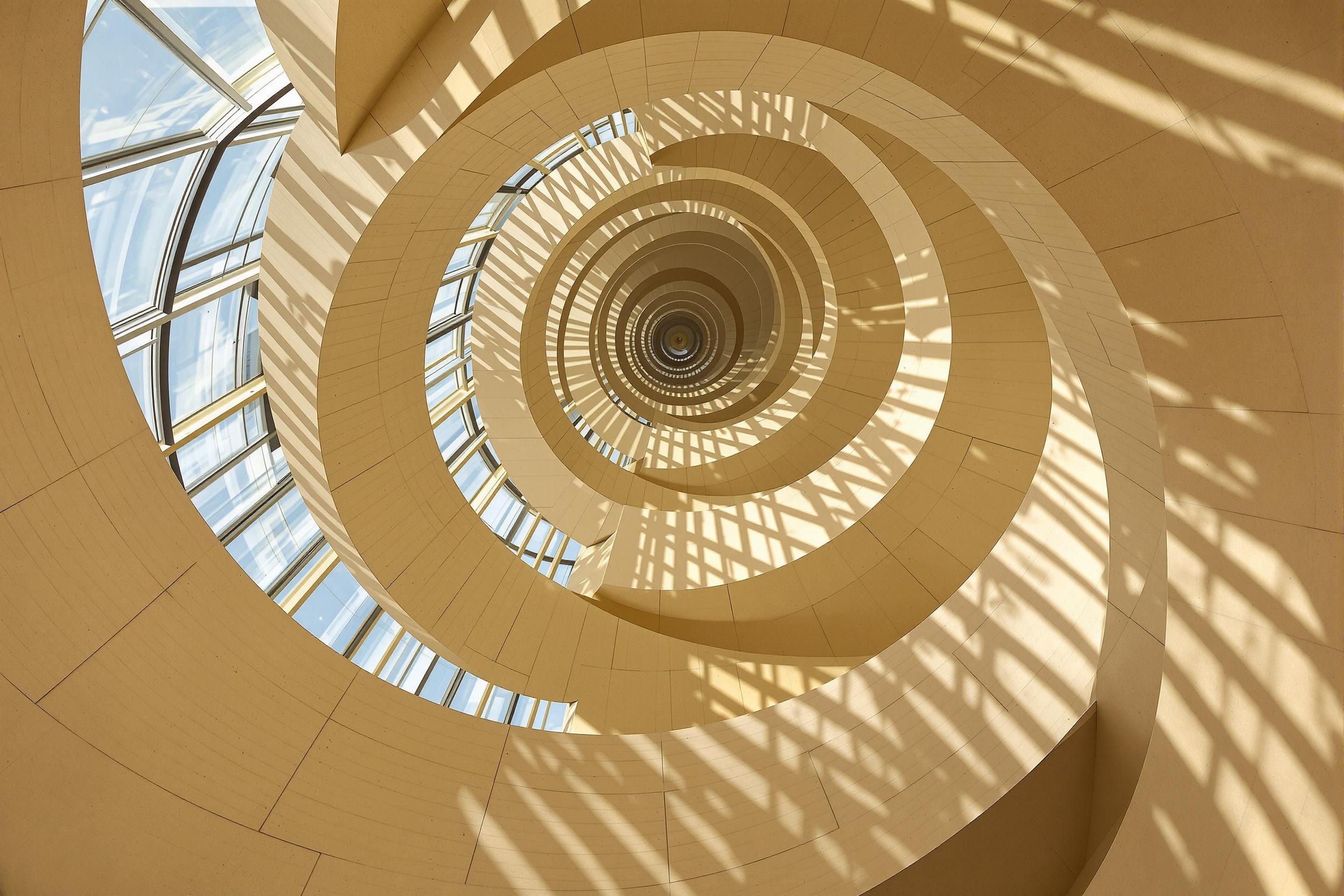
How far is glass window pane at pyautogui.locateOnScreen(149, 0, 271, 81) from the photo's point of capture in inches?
230

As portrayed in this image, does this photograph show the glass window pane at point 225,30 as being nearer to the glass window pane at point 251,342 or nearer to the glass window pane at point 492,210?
the glass window pane at point 251,342

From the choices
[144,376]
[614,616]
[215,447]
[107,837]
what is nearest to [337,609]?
[215,447]

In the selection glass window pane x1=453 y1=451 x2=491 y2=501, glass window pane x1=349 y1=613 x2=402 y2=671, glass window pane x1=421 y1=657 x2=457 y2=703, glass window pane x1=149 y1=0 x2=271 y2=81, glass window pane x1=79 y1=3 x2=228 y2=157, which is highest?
glass window pane x1=149 y1=0 x2=271 y2=81

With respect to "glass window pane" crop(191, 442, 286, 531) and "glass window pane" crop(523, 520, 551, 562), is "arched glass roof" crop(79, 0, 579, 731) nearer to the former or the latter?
"glass window pane" crop(191, 442, 286, 531)

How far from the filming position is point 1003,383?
1141cm

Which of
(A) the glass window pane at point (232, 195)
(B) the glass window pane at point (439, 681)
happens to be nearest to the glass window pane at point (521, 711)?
(B) the glass window pane at point (439, 681)

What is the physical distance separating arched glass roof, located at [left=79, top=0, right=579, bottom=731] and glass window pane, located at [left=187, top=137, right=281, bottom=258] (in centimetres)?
2

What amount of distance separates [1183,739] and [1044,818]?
2.81 meters

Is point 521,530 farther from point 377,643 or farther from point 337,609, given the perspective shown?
point 337,609

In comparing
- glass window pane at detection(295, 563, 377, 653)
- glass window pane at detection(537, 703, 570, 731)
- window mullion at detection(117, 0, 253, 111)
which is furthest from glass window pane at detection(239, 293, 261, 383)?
glass window pane at detection(537, 703, 570, 731)

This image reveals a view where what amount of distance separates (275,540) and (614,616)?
6660 millimetres

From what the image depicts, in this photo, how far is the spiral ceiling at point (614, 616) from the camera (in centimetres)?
467

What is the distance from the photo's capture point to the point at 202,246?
24.4 ft

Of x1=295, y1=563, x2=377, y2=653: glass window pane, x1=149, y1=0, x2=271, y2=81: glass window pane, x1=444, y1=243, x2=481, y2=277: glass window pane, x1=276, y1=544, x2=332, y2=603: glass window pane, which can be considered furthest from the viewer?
x1=444, y1=243, x2=481, y2=277: glass window pane
